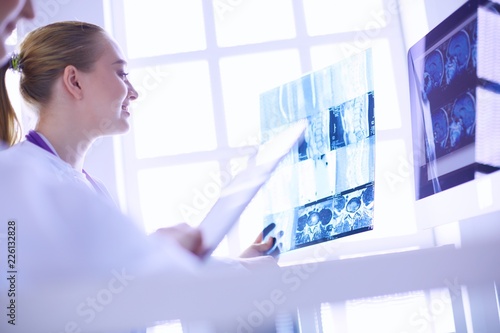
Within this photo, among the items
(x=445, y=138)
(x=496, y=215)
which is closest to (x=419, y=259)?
(x=445, y=138)

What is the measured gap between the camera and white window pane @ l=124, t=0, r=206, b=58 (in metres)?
2.21

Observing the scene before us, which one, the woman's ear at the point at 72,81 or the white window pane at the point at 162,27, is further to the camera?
the white window pane at the point at 162,27

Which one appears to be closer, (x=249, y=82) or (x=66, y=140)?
(x=66, y=140)

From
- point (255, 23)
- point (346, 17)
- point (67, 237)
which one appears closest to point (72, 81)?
point (67, 237)

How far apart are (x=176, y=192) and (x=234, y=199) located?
1337 millimetres

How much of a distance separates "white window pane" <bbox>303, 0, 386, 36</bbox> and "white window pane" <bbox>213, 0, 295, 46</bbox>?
0.11 meters

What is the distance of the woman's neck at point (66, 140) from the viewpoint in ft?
3.52

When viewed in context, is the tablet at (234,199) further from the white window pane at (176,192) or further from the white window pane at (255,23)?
the white window pane at (255,23)

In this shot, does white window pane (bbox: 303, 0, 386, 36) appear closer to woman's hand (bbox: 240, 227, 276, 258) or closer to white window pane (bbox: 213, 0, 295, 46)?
white window pane (bbox: 213, 0, 295, 46)

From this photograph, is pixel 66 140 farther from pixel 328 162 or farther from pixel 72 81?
pixel 328 162

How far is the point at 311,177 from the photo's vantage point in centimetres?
127

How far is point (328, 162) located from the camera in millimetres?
1229

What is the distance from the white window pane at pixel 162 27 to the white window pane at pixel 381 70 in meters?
0.48

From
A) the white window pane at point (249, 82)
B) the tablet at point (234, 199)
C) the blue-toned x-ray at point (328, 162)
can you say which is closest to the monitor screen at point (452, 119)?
the blue-toned x-ray at point (328, 162)
